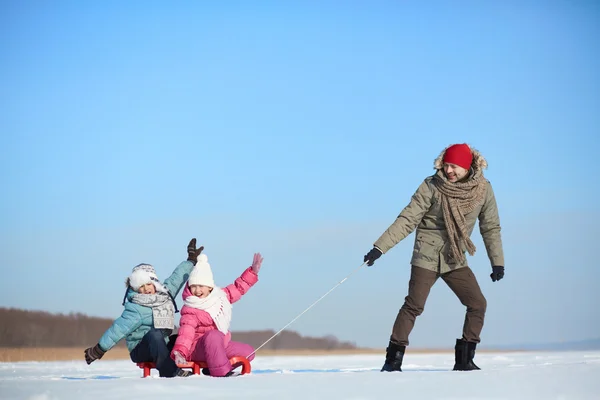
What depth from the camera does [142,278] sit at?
7168mm

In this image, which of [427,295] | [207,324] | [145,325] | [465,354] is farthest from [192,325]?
[465,354]

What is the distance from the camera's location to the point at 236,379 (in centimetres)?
573

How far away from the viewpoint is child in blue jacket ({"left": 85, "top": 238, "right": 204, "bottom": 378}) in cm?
696

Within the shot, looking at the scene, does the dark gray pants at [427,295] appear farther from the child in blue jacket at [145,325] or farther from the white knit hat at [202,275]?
the child in blue jacket at [145,325]

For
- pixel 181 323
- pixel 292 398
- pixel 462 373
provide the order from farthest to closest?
pixel 181 323, pixel 462 373, pixel 292 398

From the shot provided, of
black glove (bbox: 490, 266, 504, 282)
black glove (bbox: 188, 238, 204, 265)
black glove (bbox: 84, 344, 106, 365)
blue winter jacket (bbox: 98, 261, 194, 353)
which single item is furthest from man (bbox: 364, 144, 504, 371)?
black glove (bbox: 84, 344, 106, 365)

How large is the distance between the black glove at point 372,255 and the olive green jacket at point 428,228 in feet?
0.12

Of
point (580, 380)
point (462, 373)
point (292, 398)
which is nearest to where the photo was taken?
point (292, 398)

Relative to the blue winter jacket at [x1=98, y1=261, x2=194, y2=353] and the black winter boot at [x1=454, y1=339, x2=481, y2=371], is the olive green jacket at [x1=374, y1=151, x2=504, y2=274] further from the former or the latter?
the blue winter jacket at [x1=98, y1=261, x2=194, y2=353]

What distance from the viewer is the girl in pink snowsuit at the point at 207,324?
6750 mm

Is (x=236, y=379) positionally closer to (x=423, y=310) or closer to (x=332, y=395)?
(x=332, y=395)

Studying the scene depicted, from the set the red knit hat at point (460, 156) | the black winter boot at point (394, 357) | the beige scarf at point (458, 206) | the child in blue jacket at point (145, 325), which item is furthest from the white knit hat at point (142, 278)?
the red knit hat at point (460, 156)

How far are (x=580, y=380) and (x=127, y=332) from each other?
11.6 feet

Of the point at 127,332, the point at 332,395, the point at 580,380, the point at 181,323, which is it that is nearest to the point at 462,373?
the point at 580,380
